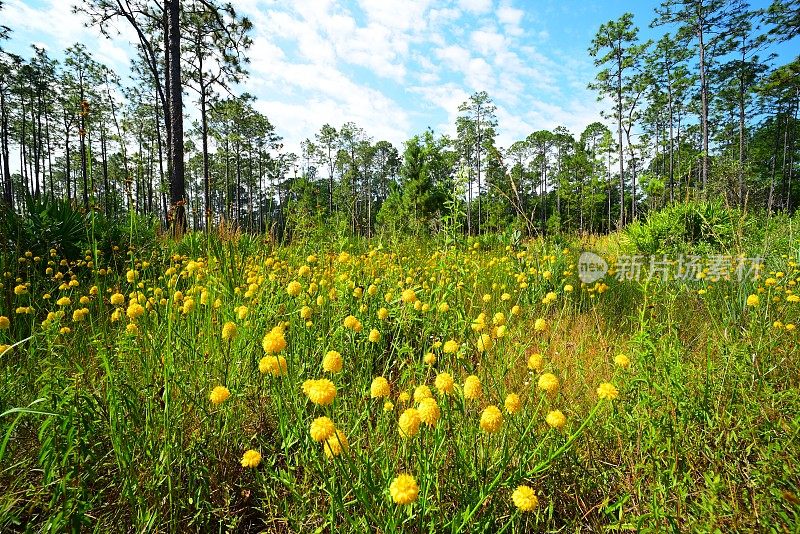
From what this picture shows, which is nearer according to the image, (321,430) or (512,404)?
(321,430)

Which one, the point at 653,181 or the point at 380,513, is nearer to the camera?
the point at 380,513

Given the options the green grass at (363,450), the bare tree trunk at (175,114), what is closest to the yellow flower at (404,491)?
the green grass at (363,450)

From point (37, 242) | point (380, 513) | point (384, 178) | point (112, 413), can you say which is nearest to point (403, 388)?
point (380, 513)

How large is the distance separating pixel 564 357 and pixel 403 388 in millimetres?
1147

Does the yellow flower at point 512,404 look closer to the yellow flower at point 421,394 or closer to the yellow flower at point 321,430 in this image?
the yellow flower at point 421,394

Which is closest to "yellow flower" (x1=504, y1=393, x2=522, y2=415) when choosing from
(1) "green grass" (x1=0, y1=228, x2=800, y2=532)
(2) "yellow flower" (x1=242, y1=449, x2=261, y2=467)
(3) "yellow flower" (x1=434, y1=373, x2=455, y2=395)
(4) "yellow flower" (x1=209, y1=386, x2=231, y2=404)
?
(1) "green grass" (x1=0, y1=228, x2=800, y2=532)

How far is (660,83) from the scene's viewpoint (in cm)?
2495

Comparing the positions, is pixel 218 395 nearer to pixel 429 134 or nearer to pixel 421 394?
pixel 421 394

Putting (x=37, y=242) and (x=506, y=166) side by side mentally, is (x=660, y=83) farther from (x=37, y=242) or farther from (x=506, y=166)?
(x=37, y=242)

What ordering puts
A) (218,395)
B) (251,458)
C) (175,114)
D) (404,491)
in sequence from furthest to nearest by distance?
1. (175,114)
2. (218,395)
3. (251,458)
4. (404,491)

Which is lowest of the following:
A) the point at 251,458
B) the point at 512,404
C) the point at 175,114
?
the point at 251,458

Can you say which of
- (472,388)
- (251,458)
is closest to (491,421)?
(472,388)

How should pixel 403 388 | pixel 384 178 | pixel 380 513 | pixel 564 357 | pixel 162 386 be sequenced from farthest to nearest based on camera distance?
pixel 384 178 < pixel 564 357 < pixel 403 388 < pixel 162 386 < pixel 380 513

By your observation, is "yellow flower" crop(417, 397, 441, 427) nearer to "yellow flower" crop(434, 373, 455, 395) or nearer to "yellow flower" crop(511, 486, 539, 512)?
"yellow flower" crop(434, 373, 455, 395)
